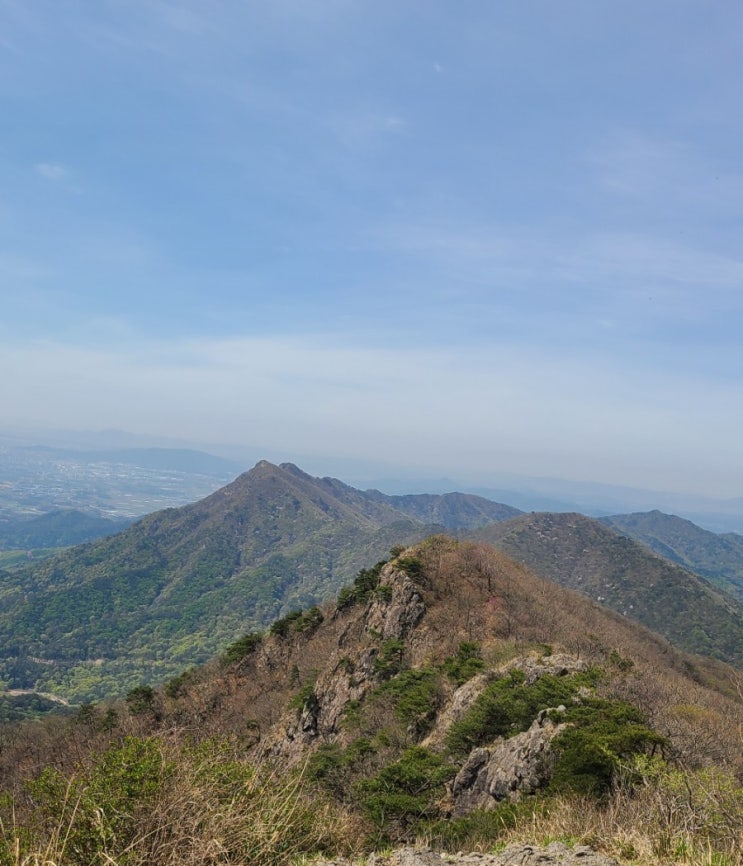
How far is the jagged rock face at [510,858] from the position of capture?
749 centimetres

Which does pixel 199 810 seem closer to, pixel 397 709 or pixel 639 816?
pixel 639 816

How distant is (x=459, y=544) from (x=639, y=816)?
161 feet

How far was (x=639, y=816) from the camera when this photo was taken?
29.9 ft

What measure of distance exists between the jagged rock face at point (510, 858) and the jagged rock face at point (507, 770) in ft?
30.1

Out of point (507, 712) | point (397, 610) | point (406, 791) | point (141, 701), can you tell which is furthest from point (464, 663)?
point (141, 701)

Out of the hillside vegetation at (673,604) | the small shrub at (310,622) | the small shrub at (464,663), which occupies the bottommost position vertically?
the hillside vegetation at (673,604)

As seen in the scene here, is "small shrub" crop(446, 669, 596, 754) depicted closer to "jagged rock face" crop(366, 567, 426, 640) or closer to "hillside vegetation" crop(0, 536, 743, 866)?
"hillside vegetation" crop(0, 536, 743, 866)

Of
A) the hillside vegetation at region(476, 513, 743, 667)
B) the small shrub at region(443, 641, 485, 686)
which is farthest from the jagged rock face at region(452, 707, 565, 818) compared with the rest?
the hillside vegetation at region(476, 513, 743, 667)

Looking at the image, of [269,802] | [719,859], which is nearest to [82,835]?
[269,802]

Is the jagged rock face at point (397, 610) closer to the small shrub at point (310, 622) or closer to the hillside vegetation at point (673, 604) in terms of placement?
the small shrub at point (310, 622)

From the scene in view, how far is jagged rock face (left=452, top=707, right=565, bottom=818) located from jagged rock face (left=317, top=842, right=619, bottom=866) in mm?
9190

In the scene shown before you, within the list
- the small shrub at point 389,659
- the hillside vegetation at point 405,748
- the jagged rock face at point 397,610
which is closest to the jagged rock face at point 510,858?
the hillside vegetation at point 405,748

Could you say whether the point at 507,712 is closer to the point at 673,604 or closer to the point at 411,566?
the point at 411,566

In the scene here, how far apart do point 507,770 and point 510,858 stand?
1135 centimetres
